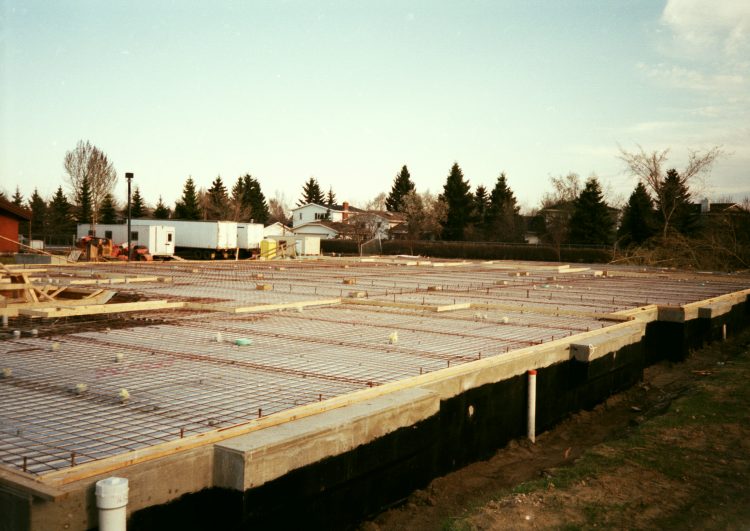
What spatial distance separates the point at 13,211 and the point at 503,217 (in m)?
57.3

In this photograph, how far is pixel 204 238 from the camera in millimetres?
52875

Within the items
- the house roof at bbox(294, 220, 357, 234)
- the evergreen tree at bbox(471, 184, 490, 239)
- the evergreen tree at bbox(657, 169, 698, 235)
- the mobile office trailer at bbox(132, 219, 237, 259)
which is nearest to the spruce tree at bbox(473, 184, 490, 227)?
the evergreen tree at bbox(471, 184, 490, 239)

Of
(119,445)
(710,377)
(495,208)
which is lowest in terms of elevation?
(710,377)

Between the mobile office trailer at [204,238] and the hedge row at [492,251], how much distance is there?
15618 millimetres

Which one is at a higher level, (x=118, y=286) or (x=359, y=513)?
(x=118, y=286)

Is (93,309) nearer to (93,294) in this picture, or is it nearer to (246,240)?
(93,294)

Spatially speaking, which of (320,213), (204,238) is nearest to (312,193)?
(320,213)

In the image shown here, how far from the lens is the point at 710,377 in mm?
11969

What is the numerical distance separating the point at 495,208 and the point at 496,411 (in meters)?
77.6

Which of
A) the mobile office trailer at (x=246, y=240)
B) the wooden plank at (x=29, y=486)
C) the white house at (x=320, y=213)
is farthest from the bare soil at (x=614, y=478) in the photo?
the white house at (x=320, y=213)

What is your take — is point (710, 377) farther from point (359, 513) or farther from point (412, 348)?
point (359, 513)

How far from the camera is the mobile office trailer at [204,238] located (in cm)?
5247

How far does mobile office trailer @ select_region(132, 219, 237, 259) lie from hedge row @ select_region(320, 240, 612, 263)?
1562 centimetres

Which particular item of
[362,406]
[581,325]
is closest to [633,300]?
[581,325]
